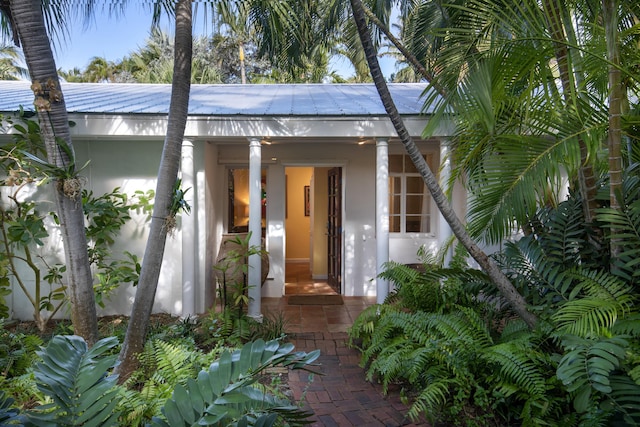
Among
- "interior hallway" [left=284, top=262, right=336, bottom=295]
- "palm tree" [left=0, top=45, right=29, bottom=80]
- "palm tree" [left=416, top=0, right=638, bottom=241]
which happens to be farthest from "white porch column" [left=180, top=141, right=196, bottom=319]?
"palm tree" [left=0, top=45, right=29, bottom=80]

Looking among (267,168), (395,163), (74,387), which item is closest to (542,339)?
(74,387)

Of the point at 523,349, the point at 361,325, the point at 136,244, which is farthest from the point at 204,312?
the point at 523,349

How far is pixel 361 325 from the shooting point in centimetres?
453

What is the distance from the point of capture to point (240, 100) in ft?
22.6

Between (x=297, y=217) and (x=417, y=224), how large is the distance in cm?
422

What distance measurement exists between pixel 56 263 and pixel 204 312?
7.07 ft

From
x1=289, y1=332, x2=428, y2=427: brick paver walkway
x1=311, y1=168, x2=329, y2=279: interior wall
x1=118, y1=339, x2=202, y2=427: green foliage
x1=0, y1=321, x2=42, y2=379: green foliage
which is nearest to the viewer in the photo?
x1=118, y1=339, x2=202, y2=427: green foliage

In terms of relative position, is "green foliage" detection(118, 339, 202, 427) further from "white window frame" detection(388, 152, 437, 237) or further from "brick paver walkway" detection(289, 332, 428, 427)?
"white window frame" detection(388, 152, 437, 237)

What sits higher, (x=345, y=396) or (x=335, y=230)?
(x=335, y=230)

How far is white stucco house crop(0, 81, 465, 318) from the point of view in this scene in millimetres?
5496

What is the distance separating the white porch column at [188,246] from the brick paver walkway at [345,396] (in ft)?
5.70

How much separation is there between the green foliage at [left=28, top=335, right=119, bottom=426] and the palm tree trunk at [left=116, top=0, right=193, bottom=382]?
75.0 inches

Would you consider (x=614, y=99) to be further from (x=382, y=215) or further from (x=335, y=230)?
(x=335, y=230)

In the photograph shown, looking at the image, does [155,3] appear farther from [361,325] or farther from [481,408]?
[481,408]
